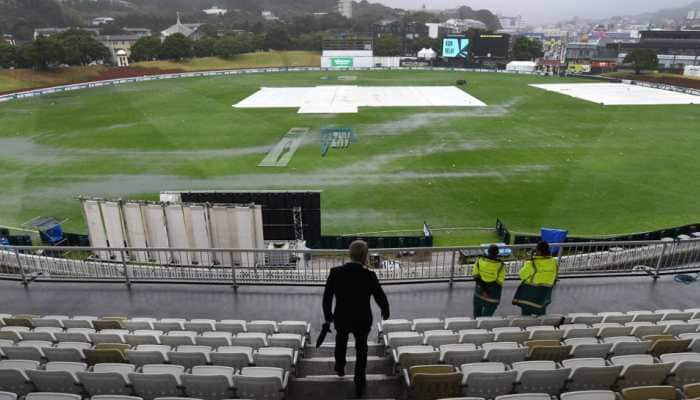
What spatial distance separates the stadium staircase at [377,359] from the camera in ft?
16.9

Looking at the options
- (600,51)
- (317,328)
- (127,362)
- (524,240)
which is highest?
(600,51)

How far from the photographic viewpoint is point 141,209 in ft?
53.2

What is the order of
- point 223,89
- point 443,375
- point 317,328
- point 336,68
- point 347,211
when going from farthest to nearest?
point 336,68 < point 223,89 < point 347,211 < point 317,328 < point 443,375

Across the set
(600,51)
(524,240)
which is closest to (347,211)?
(524,240)

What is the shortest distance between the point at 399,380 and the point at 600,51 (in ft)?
483

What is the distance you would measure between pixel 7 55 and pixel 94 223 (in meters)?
76.5

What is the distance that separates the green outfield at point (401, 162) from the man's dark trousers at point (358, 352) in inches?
540

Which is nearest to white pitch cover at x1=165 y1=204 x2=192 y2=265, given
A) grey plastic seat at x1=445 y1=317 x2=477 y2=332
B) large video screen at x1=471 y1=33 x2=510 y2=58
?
grey plastic seat at x1=445 y1=317 x2=477 y2=332

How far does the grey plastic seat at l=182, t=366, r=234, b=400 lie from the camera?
200 inches

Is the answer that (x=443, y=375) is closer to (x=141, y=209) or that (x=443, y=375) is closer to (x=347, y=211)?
(x=141, y=209)

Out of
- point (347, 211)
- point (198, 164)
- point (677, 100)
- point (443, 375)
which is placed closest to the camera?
point (443, 375)

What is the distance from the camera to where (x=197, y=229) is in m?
16.2

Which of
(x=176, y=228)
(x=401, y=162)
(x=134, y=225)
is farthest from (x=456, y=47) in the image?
(x=134, y=225)

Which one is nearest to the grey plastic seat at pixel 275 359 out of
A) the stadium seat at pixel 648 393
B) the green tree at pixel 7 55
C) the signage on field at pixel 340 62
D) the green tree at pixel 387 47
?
the stadium seat at pixel 648 393
